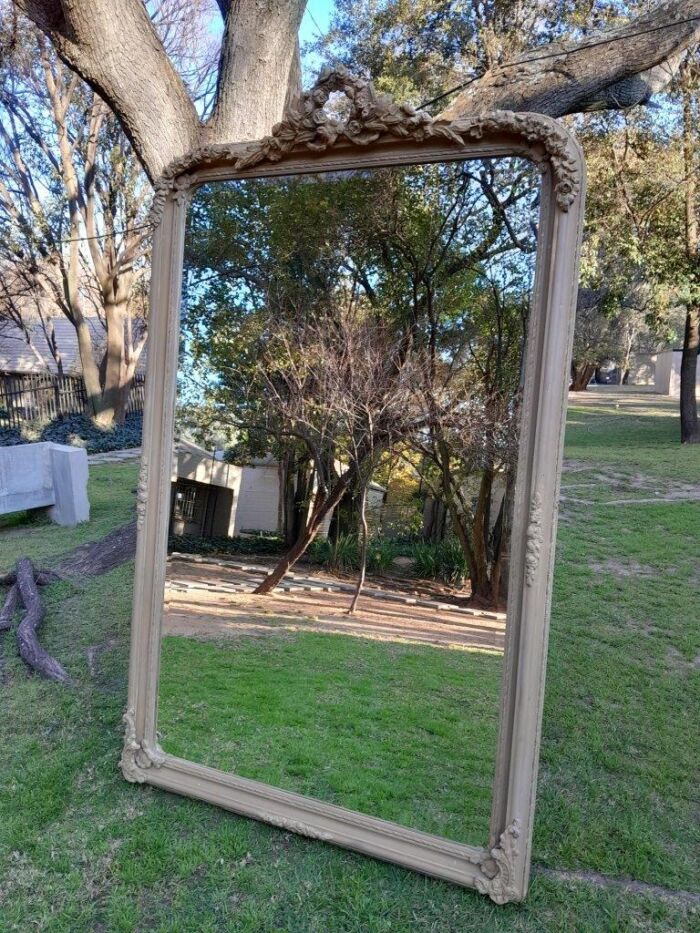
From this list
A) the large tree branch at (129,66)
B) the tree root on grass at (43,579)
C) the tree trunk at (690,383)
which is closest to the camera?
the large tree branch at (129,66)

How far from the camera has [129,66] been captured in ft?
11.5

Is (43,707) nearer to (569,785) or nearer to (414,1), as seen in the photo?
(569,785)

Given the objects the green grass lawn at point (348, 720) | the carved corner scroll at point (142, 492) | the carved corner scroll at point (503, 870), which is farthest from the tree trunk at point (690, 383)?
the carved corner scroll at point (142, 492)

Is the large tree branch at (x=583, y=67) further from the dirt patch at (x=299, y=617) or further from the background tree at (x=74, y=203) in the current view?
the background tree at (x=74, y=203)

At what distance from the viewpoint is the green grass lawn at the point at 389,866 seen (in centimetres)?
228

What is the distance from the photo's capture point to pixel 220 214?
2.68m

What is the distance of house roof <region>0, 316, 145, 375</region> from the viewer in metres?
18.2

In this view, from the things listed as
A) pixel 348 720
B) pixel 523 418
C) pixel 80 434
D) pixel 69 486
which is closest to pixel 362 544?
pixel 348 720

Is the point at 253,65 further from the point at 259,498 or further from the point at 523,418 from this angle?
the point at 523,418

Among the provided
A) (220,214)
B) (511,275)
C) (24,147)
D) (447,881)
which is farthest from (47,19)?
(24,147)

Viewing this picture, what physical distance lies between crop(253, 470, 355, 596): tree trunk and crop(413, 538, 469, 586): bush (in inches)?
13.8

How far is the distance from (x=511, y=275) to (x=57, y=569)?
4072mm

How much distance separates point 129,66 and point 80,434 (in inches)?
373

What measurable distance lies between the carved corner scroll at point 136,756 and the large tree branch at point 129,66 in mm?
2719
